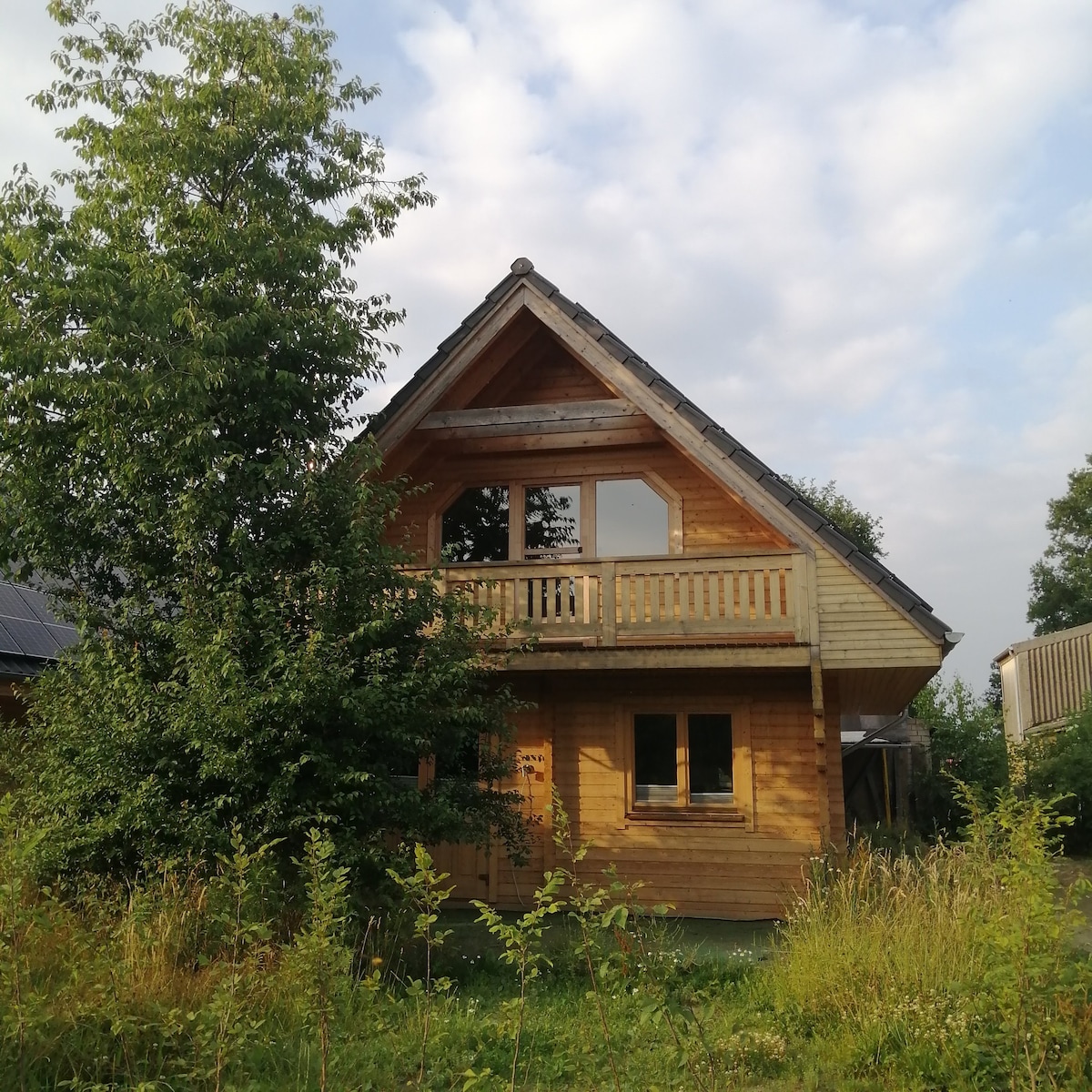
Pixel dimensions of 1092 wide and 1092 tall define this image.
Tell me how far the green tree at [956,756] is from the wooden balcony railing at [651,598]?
9724 millimetres

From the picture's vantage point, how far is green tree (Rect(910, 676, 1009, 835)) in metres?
20.1

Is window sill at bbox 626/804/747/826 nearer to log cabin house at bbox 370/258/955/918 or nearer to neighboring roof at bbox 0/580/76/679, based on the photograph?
log cabin house at bbox 370/258/955/918

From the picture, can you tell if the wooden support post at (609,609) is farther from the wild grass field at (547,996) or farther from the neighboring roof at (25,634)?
the neighboring roof at (25,634)

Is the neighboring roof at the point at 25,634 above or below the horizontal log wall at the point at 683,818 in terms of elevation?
above

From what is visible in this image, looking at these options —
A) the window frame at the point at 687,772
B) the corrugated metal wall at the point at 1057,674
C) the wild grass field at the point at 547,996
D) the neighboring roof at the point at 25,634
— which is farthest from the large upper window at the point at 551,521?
the corrugated metal wall at the point at 1057,674

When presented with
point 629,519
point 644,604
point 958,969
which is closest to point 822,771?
point 644,604

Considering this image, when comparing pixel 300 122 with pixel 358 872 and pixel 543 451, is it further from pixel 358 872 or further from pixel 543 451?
pixel 358 872

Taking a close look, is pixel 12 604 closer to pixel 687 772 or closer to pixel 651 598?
pixel 651 598

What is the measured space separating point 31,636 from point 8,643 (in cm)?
67

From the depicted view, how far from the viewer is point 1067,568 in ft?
141

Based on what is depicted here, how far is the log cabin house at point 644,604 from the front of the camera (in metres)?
11.4

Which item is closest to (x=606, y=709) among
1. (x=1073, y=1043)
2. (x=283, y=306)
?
(x=283, y=306)

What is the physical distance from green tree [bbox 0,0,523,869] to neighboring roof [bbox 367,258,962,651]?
1251 mm

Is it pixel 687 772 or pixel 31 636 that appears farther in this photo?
pixel 31 636
